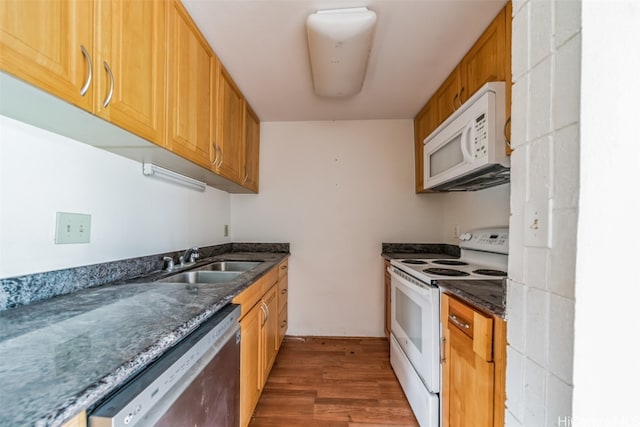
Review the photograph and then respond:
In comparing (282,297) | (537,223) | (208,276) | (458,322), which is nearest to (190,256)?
(208,276)

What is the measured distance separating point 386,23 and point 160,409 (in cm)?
183

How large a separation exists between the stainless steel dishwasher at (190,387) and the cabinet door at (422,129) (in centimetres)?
203

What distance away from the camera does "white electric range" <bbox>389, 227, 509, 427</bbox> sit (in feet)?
4.25

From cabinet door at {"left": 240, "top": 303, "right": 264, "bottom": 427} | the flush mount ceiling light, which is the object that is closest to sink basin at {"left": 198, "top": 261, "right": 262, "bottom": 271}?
cabinet door at {"left": 240, "top": 303, "right": 264, "bottom": 427}

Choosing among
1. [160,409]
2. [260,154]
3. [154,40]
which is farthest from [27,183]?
[260,154]

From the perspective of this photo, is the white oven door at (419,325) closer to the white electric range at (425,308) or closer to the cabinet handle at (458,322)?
the white electric range at (425,308)

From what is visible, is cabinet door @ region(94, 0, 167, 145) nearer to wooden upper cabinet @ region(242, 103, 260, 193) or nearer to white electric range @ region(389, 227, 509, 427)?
wooden upper cabinet @ region(242, 103, 260, 193)

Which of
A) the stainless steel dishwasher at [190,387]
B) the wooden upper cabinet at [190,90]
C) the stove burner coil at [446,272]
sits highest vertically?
the wooden upper cabinet at [190,90]

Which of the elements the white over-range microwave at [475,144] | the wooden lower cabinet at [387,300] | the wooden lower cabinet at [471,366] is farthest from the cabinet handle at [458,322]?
the wooden lower cabinet at [387,300]

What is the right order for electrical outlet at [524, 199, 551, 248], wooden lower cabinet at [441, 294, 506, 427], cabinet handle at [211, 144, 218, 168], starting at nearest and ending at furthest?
1. electrical outlet at [524, 199, 551, 248]
2. wooden lower cabinet at [441, 294, 506, 427]
3. cabinet handle at [211, 144, 218, 168]

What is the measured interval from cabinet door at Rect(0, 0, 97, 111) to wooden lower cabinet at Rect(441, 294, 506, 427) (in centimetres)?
155

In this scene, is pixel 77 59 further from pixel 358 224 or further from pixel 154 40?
pixel 358 224

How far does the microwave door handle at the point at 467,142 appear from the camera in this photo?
1.34m

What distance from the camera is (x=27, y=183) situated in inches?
34.4
